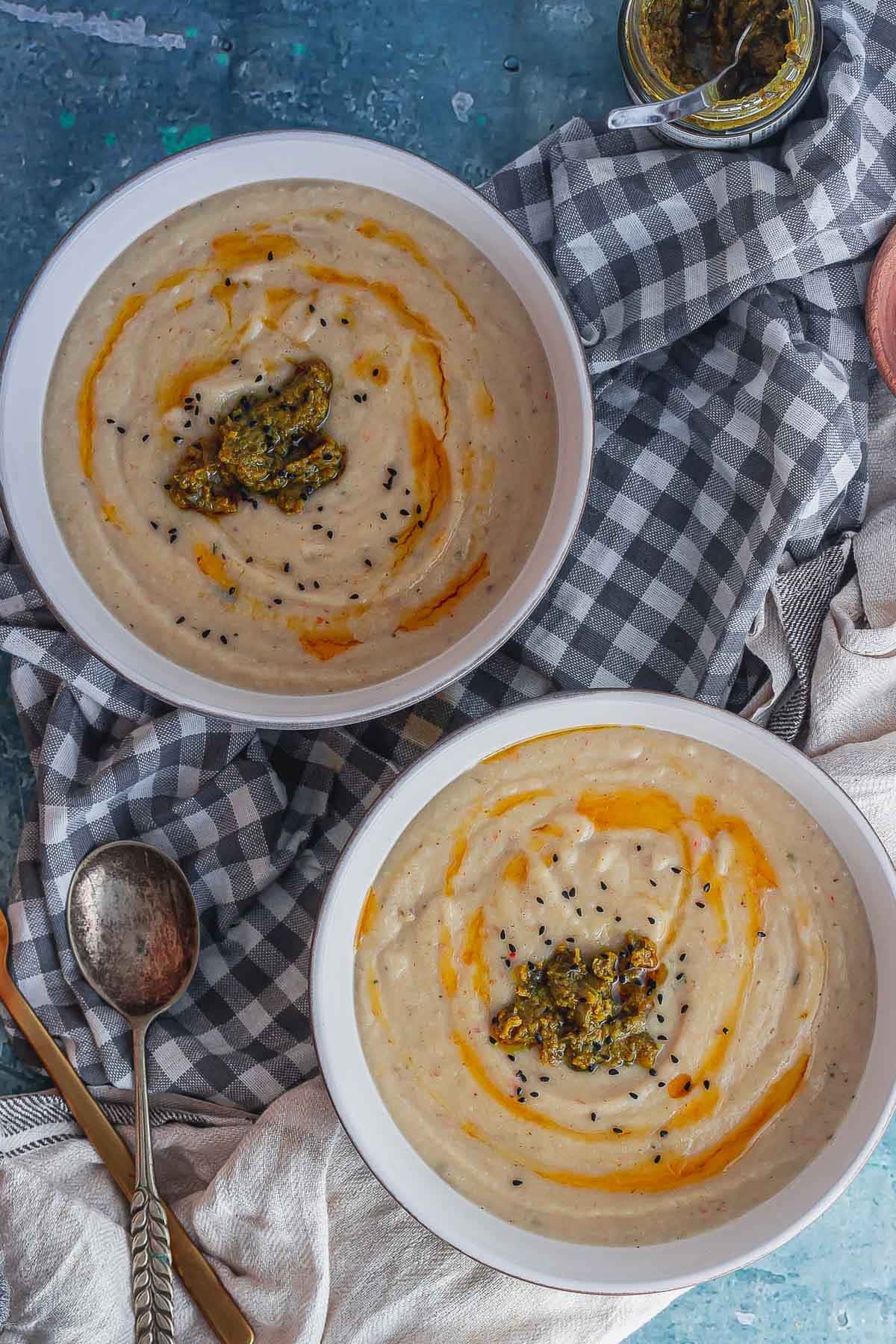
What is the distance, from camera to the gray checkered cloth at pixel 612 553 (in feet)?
8.91

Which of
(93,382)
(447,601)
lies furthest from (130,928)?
(93,382)

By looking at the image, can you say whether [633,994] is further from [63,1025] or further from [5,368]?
[5,368]

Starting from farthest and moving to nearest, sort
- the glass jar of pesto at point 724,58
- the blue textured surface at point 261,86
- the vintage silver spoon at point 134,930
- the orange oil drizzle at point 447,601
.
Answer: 1. the blue textured surface at point 261,86
2. the vintage silver spoon at point 134,930
3. the glass jar of pesto at point 724,58
4. the orange oil drizzle at point 447,601

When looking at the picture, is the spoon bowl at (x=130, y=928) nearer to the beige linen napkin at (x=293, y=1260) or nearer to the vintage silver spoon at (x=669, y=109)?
the beige linen napkin at (x=293, y=1260)

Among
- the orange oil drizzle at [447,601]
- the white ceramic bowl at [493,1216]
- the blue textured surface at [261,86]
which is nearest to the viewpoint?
the white ceramic bowl at [493,1216]

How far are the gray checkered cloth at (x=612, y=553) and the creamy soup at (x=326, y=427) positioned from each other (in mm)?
346

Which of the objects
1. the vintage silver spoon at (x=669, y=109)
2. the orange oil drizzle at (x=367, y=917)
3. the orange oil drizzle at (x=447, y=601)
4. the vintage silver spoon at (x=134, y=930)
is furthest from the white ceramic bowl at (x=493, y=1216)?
the vintage silver spoon at (x=669, y=109)

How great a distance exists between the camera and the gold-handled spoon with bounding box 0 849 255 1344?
2.69 meters

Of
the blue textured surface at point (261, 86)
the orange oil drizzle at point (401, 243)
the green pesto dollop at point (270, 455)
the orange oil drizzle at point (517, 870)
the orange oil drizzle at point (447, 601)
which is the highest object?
the blue textured surface at point (261, 86)

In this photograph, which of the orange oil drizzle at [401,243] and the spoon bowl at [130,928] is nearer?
the orange oil drizzle at [401,243]

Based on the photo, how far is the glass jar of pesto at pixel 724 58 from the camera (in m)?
2.65

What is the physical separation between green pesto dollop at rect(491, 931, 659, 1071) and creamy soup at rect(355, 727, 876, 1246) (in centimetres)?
3

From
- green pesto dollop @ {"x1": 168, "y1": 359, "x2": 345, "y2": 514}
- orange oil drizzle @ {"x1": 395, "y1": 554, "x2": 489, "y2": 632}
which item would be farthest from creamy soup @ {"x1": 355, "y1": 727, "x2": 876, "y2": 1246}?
green pesto dollop @ {"x1": 168, "y1": 359, "x2": 345, "y2": 514}

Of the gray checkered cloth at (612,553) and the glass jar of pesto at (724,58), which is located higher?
the glass jar of pesto at (724,58)
